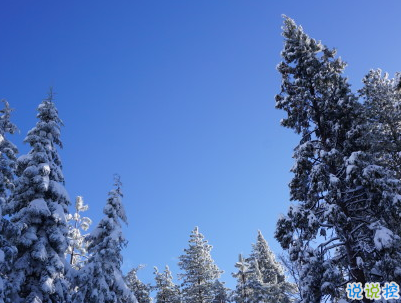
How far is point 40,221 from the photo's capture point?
1577 cm

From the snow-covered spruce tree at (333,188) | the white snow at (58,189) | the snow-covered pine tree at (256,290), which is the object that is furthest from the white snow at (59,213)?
the snow-covered pine tree at (256,290)

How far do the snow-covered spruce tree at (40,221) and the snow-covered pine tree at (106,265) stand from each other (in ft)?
4.80

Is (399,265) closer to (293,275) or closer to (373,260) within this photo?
(373,260)

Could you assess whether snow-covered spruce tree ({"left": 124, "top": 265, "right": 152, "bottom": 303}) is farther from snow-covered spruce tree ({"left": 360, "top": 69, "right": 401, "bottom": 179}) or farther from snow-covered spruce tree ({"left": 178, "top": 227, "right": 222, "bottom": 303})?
snow-covered spruce tree ({"left": 360, "top": 69, "right": 401, "bottom": 179})

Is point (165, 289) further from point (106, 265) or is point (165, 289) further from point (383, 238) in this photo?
point (383, 238)

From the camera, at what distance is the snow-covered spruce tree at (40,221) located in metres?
14.6

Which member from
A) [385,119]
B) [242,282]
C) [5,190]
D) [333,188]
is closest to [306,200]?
[333,188]

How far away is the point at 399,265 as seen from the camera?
11.4 m

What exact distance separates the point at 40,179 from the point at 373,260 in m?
16.2

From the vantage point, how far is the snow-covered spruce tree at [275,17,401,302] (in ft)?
41.2

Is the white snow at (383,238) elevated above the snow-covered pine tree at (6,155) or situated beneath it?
situated beneath

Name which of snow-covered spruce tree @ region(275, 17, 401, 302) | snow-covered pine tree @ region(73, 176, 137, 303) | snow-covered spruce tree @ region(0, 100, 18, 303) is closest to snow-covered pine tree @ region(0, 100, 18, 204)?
snow-covered spruce tree @ region(0, 100, 18, 303)

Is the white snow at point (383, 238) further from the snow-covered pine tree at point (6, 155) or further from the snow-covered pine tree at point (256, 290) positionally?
the snow-covered pine tree at point (256, 290)

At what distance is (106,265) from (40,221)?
15.2ft
